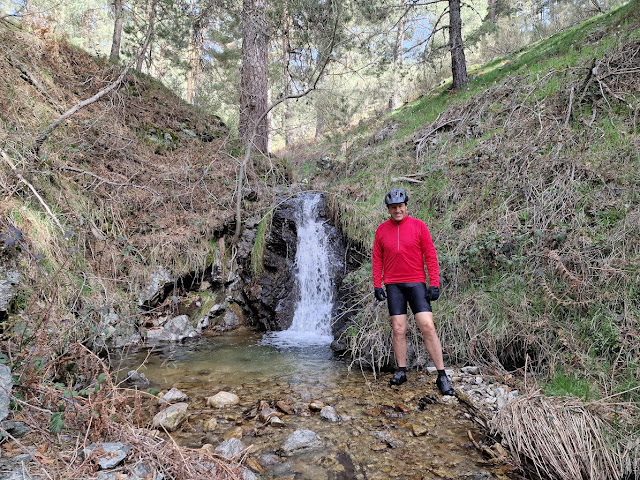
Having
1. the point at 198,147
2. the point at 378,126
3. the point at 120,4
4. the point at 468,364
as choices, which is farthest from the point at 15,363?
the point at 378,126

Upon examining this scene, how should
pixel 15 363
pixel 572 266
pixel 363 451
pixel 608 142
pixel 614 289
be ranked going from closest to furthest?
pixel 15 363 < pixel 363 451 < pixel 614 289 < pixel 572 266 < pixel 608 142

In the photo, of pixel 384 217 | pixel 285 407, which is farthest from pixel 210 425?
pixel 384 217

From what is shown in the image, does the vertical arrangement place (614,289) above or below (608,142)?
below

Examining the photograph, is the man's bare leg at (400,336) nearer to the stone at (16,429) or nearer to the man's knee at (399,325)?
the man's knee at (399,325)

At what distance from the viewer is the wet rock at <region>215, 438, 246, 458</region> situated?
281 centimetres

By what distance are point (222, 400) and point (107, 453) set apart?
5.69 feet

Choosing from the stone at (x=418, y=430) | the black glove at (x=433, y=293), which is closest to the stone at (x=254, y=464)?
the stone at (x=418, y=430)

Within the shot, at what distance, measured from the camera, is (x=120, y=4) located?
8.57m

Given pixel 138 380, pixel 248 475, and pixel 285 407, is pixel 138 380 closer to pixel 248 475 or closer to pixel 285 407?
pixel 285 407

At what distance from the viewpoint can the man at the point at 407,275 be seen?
3.86m

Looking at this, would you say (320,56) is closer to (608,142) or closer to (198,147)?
(198,147)

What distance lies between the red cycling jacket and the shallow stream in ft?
4.04

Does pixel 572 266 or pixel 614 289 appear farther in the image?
pixel 572 266

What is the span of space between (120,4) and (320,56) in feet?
17.2
